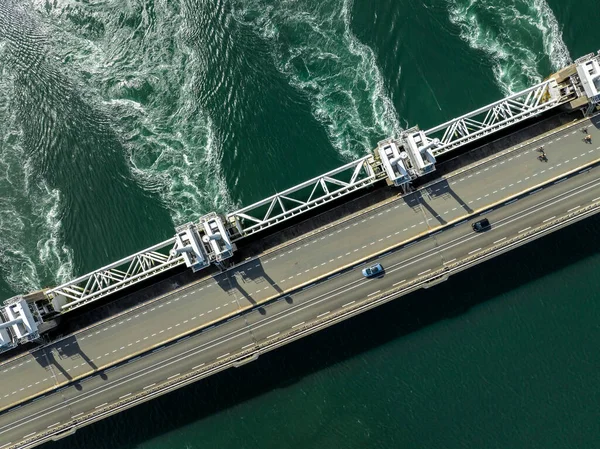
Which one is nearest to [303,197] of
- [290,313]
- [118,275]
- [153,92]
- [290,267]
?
[290,267]

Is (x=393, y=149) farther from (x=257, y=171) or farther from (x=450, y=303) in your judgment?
(x=450, y=303)

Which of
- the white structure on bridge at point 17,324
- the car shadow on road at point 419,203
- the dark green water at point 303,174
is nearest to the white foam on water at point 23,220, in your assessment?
the dark green water at point 303,174

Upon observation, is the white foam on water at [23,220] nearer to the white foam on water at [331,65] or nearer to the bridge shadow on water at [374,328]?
the bridge shadow on water at [374,328]

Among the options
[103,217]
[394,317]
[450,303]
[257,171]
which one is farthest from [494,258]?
[103,217]

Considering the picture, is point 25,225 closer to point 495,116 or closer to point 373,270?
point 373,270

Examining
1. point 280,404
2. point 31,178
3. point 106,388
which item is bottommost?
point 280,404

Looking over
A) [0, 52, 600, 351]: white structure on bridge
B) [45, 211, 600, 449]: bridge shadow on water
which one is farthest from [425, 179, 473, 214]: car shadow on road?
[45, 211, 600, 449]: bridge shadow on water
